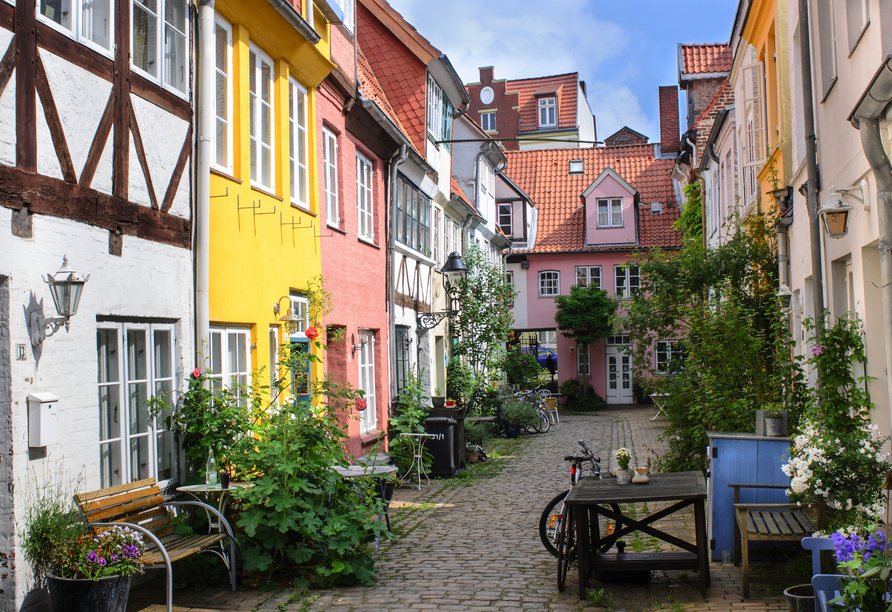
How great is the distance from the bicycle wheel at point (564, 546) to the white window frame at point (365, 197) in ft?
21.8

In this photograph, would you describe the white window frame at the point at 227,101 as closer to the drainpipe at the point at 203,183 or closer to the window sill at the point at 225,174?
the window sill at the point at 225,174

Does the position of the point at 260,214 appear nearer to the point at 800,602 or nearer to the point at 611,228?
the point at 800,602

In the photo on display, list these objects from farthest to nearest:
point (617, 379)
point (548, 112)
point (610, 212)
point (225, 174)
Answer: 1. point (548, 112)
2. point (610, 212)
3. point (617, 379)
4. point (225, 174)

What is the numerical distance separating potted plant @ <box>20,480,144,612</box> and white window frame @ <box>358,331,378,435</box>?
24.1 ft

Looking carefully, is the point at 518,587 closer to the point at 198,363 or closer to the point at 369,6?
the point at 198,363

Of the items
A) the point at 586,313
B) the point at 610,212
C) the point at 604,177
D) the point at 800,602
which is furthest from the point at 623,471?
the point at 604,177

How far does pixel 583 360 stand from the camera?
29766 mm

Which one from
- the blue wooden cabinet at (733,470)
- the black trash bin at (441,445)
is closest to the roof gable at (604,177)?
the black trash bin at (441,445)

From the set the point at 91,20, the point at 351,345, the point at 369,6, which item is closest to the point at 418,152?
the point at 369,6

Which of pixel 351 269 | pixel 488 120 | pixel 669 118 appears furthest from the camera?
pixel 488 120

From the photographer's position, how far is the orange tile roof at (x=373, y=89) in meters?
13.4

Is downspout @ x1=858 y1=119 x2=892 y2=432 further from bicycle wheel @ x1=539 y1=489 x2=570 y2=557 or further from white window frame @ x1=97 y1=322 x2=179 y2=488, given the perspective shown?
Answer: white window frame @ x1=97 y1=322 x2=179 y2=488

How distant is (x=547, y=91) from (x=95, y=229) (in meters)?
40.4

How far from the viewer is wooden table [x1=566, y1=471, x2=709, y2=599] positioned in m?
6.21
